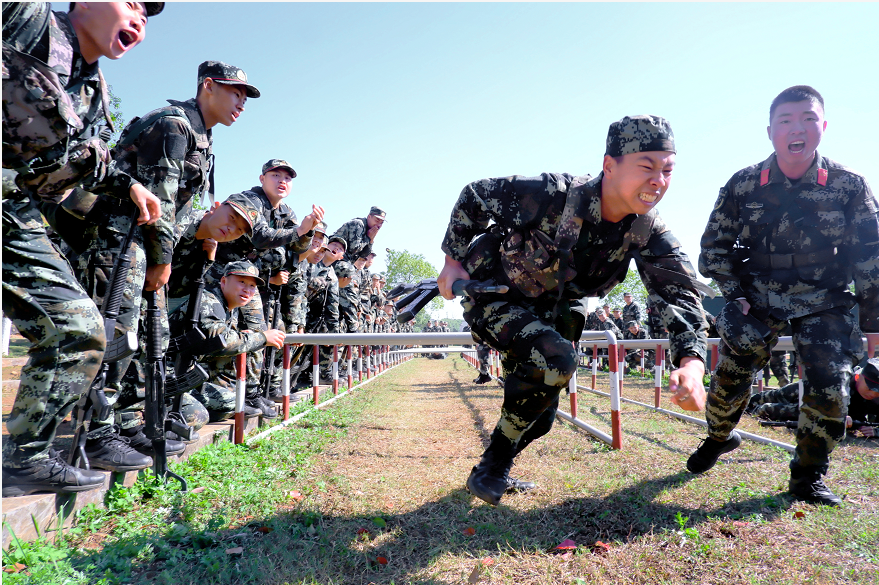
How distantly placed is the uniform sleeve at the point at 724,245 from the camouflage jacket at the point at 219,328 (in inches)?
133

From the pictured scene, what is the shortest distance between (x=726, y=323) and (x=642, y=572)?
1.69 meters

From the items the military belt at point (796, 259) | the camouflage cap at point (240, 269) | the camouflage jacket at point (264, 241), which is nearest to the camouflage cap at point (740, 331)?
the military belt at point (796, 259)

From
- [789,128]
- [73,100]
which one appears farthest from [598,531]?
[73,100]

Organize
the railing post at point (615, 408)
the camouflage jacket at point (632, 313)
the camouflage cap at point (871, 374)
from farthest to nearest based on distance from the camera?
the camouflage jacket at point (632, 313) < the camouflage cap at point (871, 374) < the railing post at point (615, 408)

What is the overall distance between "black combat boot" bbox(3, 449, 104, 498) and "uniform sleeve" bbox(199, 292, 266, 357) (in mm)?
1603

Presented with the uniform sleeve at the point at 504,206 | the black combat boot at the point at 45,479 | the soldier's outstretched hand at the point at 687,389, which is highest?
the uniform sleeve at the point at 504,206

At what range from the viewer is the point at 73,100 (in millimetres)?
2369

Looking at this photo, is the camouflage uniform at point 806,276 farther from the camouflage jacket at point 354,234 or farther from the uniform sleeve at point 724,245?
the camouflage jacket at point 354,234

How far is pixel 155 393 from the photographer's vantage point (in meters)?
3.06

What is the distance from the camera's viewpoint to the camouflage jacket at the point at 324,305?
885cm

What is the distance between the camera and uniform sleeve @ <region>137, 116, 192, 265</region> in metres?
3.00

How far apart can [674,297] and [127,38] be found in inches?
114

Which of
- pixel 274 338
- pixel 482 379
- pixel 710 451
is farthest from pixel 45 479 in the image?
→ pixel 482 379

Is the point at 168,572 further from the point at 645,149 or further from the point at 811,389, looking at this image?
the point at 811,389
